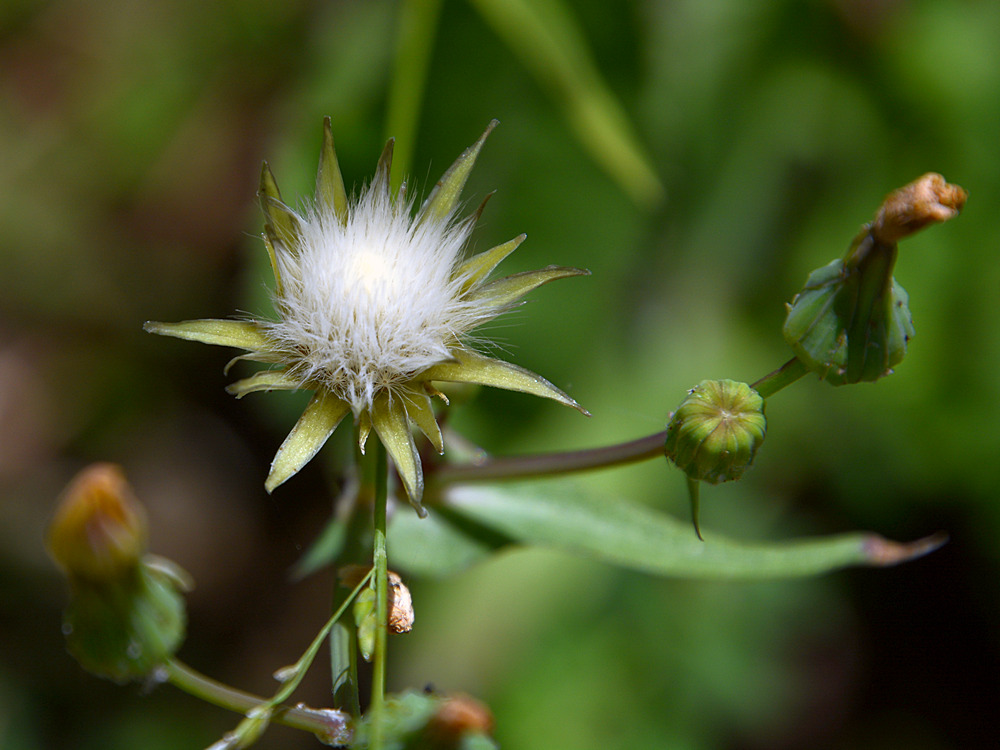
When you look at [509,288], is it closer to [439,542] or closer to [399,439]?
[399,439]

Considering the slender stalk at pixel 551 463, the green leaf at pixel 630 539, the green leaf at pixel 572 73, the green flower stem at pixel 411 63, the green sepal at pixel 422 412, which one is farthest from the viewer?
the green leaf at pixel 572 73

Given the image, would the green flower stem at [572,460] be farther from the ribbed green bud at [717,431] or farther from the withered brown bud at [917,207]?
the withered brown bud at [917,207]

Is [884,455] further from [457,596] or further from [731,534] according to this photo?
[457,596]

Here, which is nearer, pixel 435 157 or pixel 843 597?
pixel 435 157

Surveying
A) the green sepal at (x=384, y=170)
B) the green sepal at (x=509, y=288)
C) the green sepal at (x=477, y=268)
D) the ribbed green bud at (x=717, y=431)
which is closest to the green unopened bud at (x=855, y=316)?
the ribbed green bud at (x=717, y=431)

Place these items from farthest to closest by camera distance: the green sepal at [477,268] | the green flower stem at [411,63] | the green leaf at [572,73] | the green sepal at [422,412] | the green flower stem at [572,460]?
the green leaf at [572,73] → the green flower stem at [411,63] → the green flower stem at [572,460] → the green sepal at [477,268] → the green sepal at [422,412]

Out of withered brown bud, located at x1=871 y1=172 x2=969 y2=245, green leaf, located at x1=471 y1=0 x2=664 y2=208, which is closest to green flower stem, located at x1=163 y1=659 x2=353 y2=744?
withered brown bud, located at x1=871 y1=172 x2=969 y2=245

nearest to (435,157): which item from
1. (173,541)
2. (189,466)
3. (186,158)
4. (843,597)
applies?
(186,158)

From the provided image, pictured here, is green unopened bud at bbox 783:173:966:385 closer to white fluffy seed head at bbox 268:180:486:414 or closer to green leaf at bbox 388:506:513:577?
white fluffy seed head at bbox 268:180:486:414
